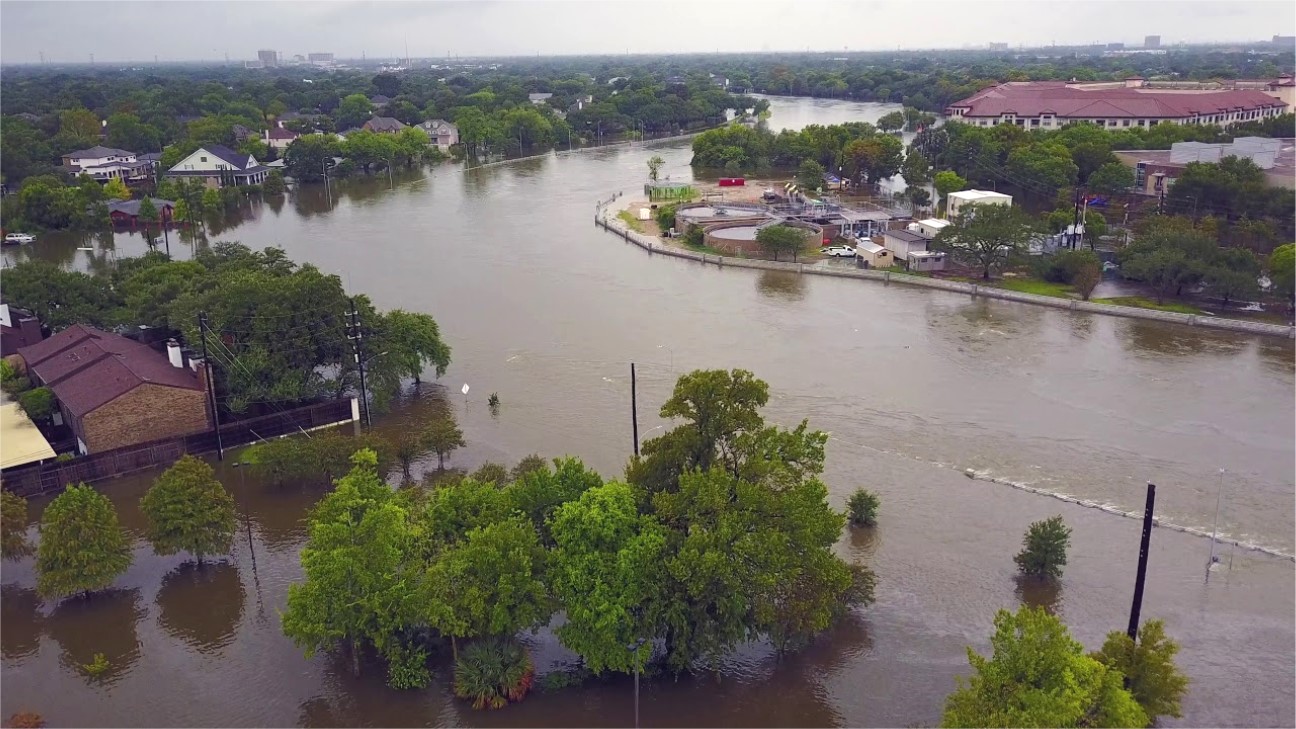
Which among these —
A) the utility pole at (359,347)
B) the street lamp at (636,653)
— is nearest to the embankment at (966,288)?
the utility pole at (359,347)

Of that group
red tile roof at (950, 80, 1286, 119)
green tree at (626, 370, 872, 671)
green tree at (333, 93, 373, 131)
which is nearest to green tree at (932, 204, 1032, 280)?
green tree at (626, 370, 872, 671)

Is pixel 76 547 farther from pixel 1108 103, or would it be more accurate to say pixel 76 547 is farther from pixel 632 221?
pixel 1108 103

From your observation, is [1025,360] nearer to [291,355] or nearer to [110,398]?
[291,355]

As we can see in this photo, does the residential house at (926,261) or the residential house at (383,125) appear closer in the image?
the residential house at (926,261)

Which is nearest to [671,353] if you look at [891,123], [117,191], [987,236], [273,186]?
[987,236]

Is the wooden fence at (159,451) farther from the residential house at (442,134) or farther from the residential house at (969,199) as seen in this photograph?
the residential house at (442,134)
